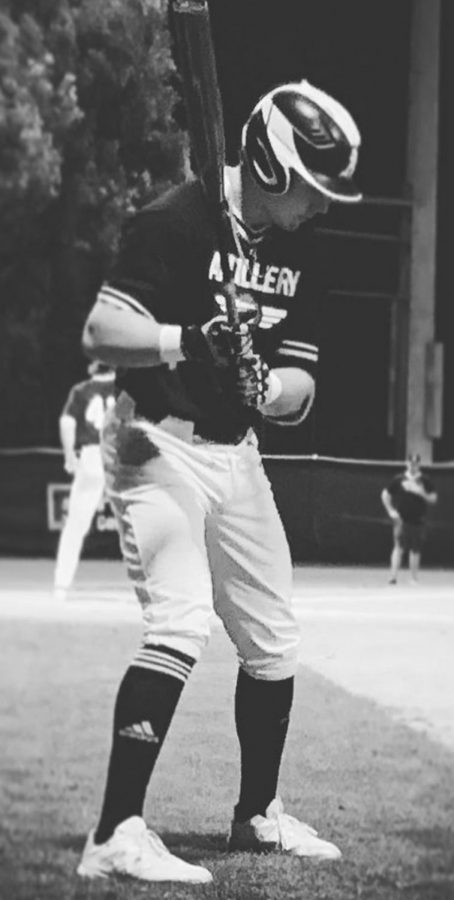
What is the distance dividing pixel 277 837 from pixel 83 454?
4.87 meters

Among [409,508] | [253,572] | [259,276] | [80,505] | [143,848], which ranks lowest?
[409,508]

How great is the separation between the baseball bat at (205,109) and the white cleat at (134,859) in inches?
34.2

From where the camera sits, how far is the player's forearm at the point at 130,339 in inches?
94.5

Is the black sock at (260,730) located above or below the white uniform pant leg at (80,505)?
above

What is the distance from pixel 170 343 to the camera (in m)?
2.41

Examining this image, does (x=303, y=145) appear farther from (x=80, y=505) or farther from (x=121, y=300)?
(x=80, y=505)

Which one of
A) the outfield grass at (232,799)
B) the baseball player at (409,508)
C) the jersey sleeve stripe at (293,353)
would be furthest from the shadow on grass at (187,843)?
the baseball player at (409,508)

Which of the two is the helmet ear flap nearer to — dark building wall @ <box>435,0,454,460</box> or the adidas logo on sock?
the adidas logo on sock

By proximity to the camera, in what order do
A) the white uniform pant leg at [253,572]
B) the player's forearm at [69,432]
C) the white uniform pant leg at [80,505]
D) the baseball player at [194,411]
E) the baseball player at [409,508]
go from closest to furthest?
the baseball player at [194,411]
the white uniform pant leg at [253,572]
the white uniform pant leg at [80,505]
the player's forearm at [69,432]
the baseball player at [409,508]

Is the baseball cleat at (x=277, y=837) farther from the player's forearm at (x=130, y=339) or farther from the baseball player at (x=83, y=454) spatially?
the baseball player at (x=83, y=454)

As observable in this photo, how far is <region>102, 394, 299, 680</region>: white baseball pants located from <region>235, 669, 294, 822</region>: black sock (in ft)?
0.09

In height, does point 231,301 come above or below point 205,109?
below

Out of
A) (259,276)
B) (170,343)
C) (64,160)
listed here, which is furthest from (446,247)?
(170,343)

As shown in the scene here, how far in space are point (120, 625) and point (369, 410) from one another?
214 cm
